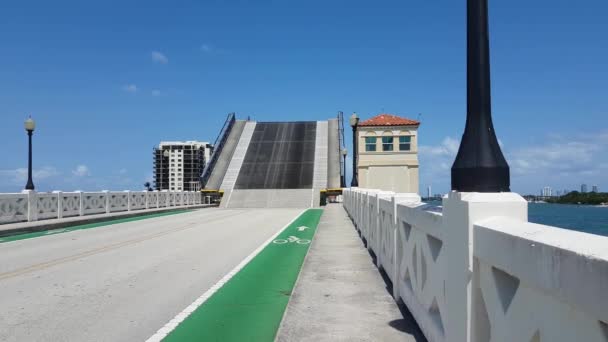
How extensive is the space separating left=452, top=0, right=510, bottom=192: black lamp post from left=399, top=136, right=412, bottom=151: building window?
132ft

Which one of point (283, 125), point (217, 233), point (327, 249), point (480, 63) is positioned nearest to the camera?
point (480, 63)

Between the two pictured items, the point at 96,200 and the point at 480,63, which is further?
the point at 96,200

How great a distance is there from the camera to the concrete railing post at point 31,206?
23.0 meters

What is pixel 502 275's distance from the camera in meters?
3.12

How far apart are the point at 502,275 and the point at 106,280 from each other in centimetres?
841

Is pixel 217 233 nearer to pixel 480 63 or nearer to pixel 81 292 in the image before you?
pixel 81 292

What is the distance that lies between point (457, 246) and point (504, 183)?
595 millimetres

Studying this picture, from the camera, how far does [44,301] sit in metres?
8.16

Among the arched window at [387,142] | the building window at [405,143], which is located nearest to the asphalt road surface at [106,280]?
the arched window at [387,142]

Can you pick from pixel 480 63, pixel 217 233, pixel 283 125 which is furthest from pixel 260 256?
pixel 283 125

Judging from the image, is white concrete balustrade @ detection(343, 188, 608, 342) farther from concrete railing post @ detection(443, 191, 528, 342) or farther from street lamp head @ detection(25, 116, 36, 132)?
street lamp head @ detection(25, 116, 36, 132)

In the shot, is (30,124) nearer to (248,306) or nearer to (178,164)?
(248,306)

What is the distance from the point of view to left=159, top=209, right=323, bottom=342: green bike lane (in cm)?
643

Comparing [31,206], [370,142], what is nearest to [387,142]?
[370,142]
